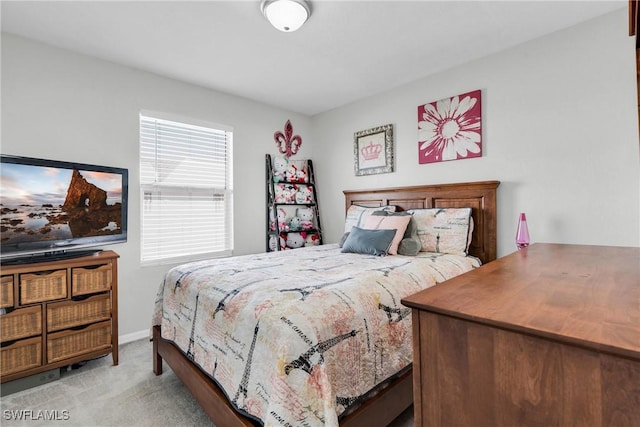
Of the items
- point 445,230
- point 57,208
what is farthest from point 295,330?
point 57,208

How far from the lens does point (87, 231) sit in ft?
8.11

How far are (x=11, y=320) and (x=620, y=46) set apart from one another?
14.7ft

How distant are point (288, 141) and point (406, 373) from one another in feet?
10.5

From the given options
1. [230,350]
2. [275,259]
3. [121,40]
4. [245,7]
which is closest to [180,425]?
[230,350]

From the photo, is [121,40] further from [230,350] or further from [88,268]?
[230,350]

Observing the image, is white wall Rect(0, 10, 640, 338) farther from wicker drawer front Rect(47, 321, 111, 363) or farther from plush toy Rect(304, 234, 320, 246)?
plush toy Rect(304, 234, 320, 246)

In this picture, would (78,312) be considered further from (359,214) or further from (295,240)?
(359,214)

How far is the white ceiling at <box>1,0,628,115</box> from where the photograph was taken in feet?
6.66

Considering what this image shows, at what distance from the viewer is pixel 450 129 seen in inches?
116

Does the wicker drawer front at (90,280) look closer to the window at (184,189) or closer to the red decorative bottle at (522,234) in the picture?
the window at (184,189)

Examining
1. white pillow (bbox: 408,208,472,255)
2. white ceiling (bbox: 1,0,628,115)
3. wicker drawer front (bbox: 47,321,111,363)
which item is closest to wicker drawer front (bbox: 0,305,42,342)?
wicker drawer front (bbox: 47,321,111,363)

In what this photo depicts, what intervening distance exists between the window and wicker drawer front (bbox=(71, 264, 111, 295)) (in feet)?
2.04

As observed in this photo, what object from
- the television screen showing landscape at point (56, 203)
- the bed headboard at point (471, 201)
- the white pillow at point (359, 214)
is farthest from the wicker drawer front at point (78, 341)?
the bed headboard at point (471, 201)

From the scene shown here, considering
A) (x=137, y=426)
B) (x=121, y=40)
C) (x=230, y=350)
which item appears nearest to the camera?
(x=230, y=350)
